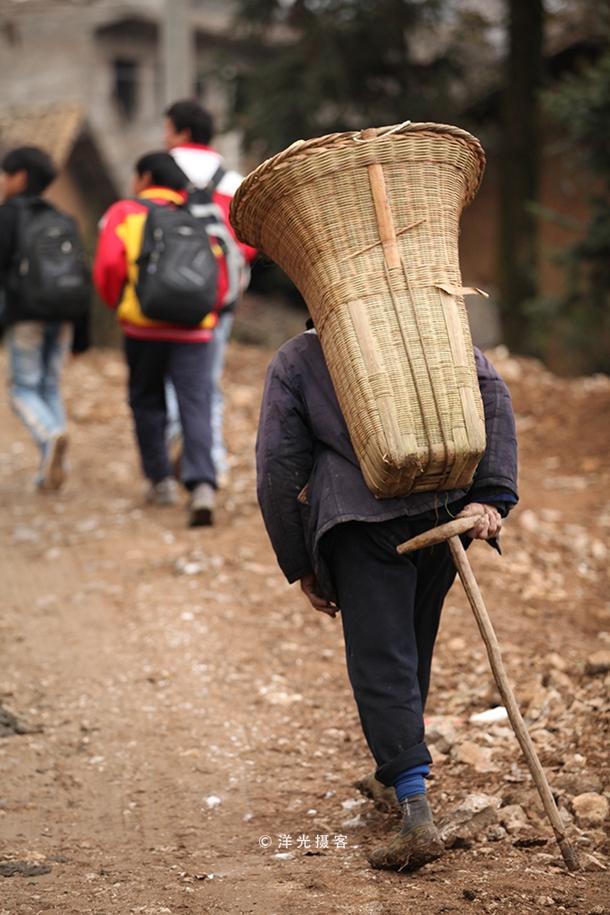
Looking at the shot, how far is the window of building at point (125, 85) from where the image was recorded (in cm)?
3334

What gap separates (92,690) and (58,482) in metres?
3.26

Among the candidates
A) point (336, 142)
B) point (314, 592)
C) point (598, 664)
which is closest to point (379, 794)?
point (314, 592)

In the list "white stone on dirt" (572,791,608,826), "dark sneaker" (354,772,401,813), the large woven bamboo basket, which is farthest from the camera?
"dark sneaker" (354,772,401,813)

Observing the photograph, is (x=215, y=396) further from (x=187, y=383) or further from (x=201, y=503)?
(x=201, y=503)

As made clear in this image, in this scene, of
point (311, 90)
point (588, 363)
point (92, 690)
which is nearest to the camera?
point (92, 690)

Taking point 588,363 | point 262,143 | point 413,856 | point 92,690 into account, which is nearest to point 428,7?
point 262,143

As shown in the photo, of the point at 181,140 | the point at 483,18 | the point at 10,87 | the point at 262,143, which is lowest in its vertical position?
the point at 10,87

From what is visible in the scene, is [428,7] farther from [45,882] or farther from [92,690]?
[45,882]

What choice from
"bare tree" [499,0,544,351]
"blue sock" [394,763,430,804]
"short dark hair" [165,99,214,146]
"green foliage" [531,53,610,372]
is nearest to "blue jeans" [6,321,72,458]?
"short dark hair" [165,99,214,146]

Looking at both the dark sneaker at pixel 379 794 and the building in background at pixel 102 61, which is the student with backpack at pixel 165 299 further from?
the building in background at pixel 102 61

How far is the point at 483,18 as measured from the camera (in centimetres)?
1764

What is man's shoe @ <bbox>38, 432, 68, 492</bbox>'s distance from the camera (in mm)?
8094

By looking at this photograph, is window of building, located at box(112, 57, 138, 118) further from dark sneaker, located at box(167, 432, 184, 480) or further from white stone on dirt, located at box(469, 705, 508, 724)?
white stone on dirt, located at box(469, 705, 508, 724)

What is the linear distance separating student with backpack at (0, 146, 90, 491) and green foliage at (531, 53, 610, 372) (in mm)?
4453
